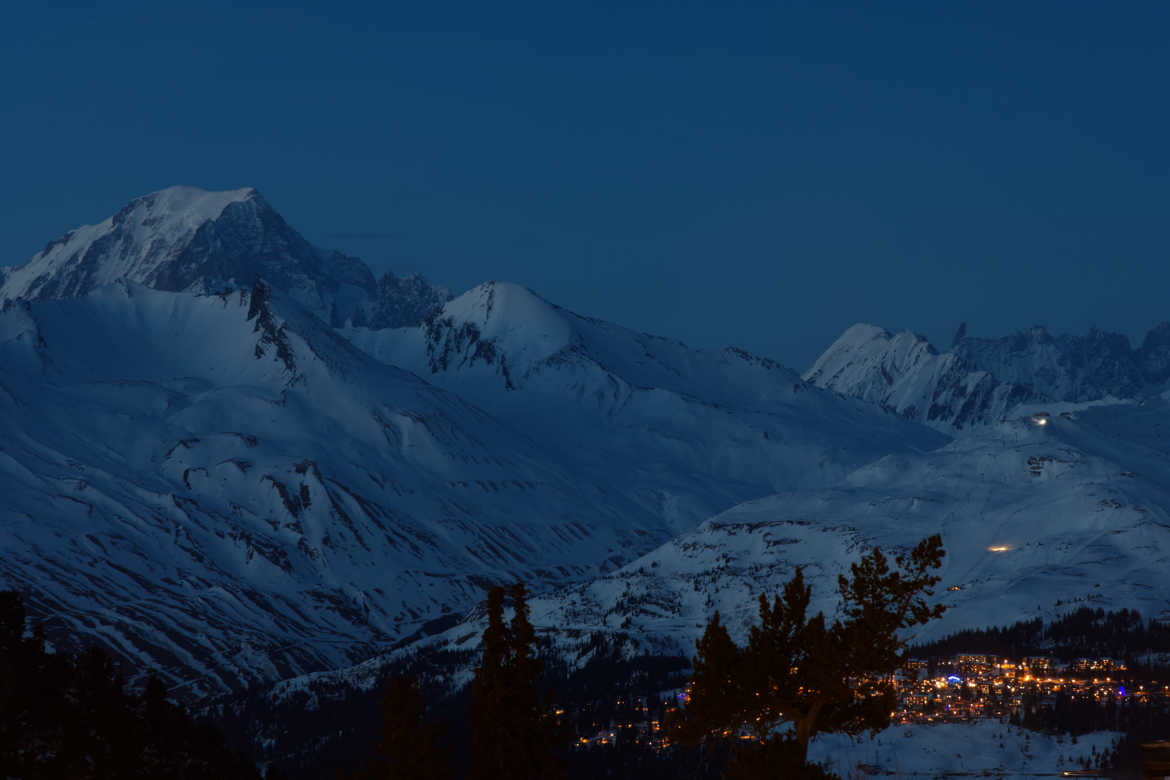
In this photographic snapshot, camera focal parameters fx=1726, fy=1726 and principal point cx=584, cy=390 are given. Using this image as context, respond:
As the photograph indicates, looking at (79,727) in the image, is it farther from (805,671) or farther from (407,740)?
(805,671)

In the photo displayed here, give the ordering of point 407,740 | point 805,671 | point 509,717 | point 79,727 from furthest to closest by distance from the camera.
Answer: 1. point 79,727
2. point 509,717
3. point 407,740
4. point 805,671

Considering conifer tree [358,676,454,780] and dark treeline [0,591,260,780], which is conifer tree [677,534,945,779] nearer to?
conifer tree [358,676,454,780]

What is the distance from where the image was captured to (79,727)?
120 meters

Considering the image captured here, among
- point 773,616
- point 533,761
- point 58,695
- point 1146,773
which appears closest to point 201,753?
point 58,695

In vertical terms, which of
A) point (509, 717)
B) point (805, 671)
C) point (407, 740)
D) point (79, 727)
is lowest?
point (407, 740)

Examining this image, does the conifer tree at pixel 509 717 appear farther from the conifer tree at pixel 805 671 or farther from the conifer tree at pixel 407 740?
the conifer tree at pixel 805 671

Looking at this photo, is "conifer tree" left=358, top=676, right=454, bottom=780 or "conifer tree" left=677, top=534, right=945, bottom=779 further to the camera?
"conifer tree" left=358, top=676, right=454, bottom=780

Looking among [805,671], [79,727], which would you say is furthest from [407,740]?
[79,727]

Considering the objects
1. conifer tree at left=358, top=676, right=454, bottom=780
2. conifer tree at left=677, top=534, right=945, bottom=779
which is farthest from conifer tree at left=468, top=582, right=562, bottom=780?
conifer tree at left=677, top=534, right=945, bottom=779

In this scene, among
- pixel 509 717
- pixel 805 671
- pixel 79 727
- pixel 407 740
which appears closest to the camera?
pixel 805 671

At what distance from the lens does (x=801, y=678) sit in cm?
8075

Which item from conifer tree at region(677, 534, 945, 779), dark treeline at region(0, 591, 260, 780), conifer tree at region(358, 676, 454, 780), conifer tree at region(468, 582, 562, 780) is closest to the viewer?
conifer tree at region(677, 534, 945, 779)

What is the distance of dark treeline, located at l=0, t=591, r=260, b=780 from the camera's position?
11081cm

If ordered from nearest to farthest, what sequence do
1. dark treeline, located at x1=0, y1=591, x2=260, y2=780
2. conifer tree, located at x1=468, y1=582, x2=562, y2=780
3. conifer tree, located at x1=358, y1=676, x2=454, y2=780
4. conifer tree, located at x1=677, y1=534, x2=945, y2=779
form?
conifer tree, located at x1=677, y1=534, x2=945, y2=779
conifer tree, located at x1=358, y1=676, x2=454, y2=780
conifer tree, located at x1=468, y1=582, x2=562, y2=780
dark treeline, located at x1=0, y1=591, x2=260, y2=780
